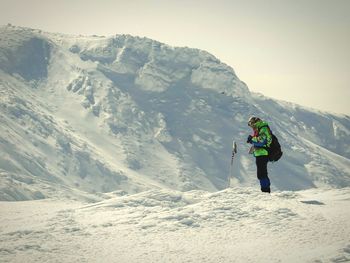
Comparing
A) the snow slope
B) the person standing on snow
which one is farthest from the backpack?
the snow slope

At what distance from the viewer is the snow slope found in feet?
51.9

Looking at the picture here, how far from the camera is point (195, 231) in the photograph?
1816cm

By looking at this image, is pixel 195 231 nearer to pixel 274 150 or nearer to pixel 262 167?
pixel 262 167

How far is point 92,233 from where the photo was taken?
18.6m

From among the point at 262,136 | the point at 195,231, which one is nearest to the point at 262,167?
the point at 262,136

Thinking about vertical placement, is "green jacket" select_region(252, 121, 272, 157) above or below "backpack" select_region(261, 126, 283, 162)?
above

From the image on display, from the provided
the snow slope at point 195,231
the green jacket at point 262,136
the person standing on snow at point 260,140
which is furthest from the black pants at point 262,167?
the snow slope at point 195,231

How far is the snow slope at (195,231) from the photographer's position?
1581cm

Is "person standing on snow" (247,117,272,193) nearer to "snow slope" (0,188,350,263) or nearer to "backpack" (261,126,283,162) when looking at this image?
"backpack" (261,126,283,162)

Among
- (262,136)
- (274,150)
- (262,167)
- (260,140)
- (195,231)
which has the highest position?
(262,136)

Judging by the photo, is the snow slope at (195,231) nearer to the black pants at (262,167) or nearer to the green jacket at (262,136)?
the black pants at (262,167)

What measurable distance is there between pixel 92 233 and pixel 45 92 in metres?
181

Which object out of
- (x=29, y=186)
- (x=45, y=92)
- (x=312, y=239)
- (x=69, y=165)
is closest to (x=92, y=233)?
(x=312, y=239)

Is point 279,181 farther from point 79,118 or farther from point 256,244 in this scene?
point 256,244
